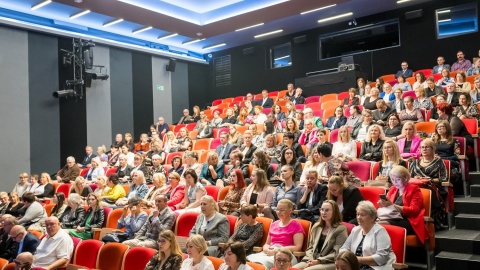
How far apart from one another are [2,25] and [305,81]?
5.77 m

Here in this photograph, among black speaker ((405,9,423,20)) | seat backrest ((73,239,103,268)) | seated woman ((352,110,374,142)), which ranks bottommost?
seat backrest ((73,239,103,268))

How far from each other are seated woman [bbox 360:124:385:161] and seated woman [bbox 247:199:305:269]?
1.71 metres

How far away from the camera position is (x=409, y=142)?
4.56 m

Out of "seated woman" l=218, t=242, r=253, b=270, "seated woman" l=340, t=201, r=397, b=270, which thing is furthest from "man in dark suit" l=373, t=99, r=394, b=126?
"seated woman" l=218, t=242, r=253, b=270

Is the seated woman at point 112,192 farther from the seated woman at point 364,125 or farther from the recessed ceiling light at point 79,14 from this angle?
the recessed ceiling light at point 79,14

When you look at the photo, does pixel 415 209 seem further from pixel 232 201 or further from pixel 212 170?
pixel 212 170

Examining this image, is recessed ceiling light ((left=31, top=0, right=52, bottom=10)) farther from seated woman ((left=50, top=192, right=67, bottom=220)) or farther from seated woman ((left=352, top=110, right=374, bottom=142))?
seated woman ((left=352, top=110, right=374, bottom=142))

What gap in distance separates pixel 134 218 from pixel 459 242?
9.31 ft

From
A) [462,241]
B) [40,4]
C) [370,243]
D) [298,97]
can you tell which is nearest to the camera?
[370,243]

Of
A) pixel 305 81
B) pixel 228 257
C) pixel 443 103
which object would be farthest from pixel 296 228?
pixel 305 81

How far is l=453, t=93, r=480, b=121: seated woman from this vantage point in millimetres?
5038

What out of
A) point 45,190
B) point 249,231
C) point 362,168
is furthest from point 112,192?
point 362,168

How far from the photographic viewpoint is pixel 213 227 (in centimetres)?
366

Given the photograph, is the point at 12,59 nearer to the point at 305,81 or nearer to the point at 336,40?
the point at 305,81
